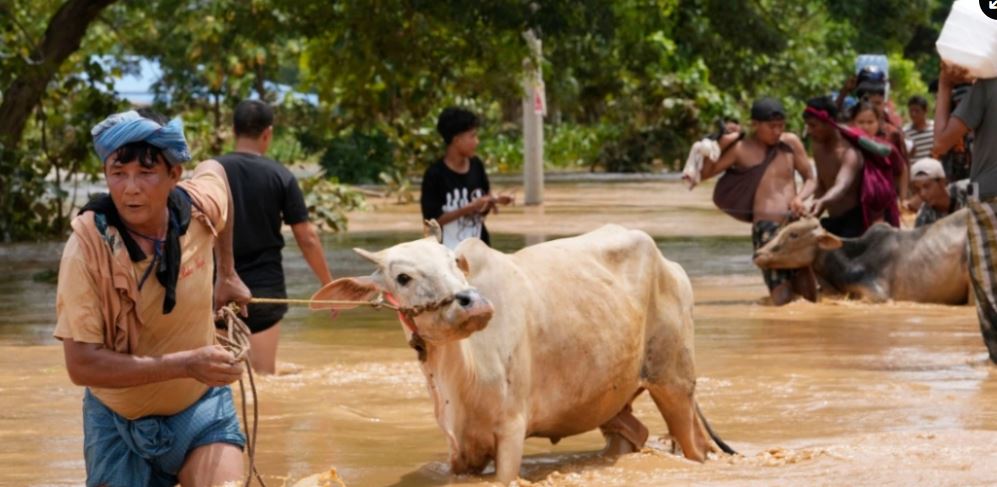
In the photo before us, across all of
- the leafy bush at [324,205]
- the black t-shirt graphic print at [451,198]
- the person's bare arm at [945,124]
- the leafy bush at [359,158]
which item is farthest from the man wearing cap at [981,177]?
the leafy bush at [359,158]

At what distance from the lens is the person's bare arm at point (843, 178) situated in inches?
545

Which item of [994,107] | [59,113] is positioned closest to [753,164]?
[994,107]

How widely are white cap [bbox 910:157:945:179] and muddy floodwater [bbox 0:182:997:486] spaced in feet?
4.75

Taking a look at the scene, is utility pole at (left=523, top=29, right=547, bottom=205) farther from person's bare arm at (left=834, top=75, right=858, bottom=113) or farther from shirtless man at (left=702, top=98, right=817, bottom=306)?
shirtless man at (left=702, top=98, right=817, bottom=306)

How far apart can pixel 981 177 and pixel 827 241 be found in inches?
163

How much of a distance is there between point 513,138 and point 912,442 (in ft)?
113

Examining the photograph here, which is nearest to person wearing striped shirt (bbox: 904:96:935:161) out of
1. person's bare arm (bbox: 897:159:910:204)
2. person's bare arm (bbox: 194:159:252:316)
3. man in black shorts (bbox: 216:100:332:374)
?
person's bare arm (bbox: 897:159:910:204)

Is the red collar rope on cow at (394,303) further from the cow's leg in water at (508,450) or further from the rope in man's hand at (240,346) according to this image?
the cow's leg in water at (508,450)

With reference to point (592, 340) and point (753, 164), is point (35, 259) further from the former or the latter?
point (592, 340)

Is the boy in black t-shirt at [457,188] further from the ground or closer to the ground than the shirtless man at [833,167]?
further from the ground

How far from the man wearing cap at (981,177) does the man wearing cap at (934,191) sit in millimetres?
4798

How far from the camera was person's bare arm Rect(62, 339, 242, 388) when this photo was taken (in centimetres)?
490

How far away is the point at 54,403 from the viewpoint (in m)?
9.39

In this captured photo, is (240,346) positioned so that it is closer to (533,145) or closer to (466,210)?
(466,210)
